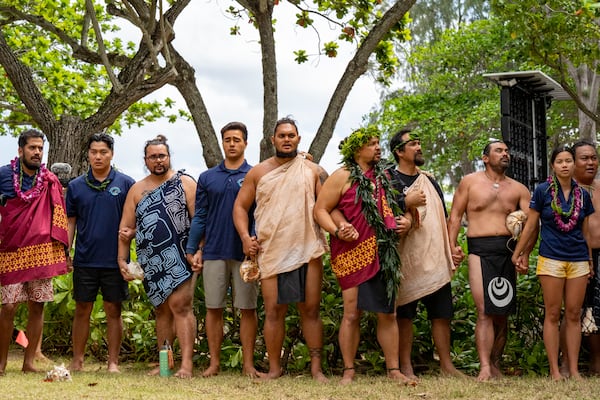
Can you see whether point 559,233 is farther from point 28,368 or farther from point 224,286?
point 28,368

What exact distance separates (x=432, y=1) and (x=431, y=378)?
1160 inches

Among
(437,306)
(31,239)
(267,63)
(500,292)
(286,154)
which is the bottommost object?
(437,306)

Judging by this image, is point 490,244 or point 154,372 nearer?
point 490,244

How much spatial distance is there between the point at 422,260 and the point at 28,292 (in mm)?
3293

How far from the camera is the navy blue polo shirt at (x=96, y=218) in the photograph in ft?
23.4

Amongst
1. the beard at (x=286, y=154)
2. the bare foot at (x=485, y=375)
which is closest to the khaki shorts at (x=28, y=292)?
the beard at (x=286, y=154)

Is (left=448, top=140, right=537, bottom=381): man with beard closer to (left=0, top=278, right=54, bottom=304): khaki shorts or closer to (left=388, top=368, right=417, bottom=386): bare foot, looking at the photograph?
(left=388, top=368, right=417, bottom=386): bare foot

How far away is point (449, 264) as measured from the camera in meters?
6.84

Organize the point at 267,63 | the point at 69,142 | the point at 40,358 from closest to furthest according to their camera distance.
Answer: the point at 40,358 → the point at 267,63 → the point at 69,142

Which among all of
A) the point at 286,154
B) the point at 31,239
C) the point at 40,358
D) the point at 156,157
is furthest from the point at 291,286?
the point at 40,358

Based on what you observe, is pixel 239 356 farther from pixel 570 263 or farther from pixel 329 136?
pixel 329 136

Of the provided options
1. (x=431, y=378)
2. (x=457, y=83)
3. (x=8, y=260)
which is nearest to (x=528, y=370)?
(x=431, y=378)

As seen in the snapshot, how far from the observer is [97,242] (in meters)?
7.13

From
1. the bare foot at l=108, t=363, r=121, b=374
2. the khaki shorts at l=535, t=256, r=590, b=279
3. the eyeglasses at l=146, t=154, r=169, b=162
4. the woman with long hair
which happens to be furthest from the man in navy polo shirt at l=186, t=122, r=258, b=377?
the khaki shorts at l=535, t=256, r=590, b=279
